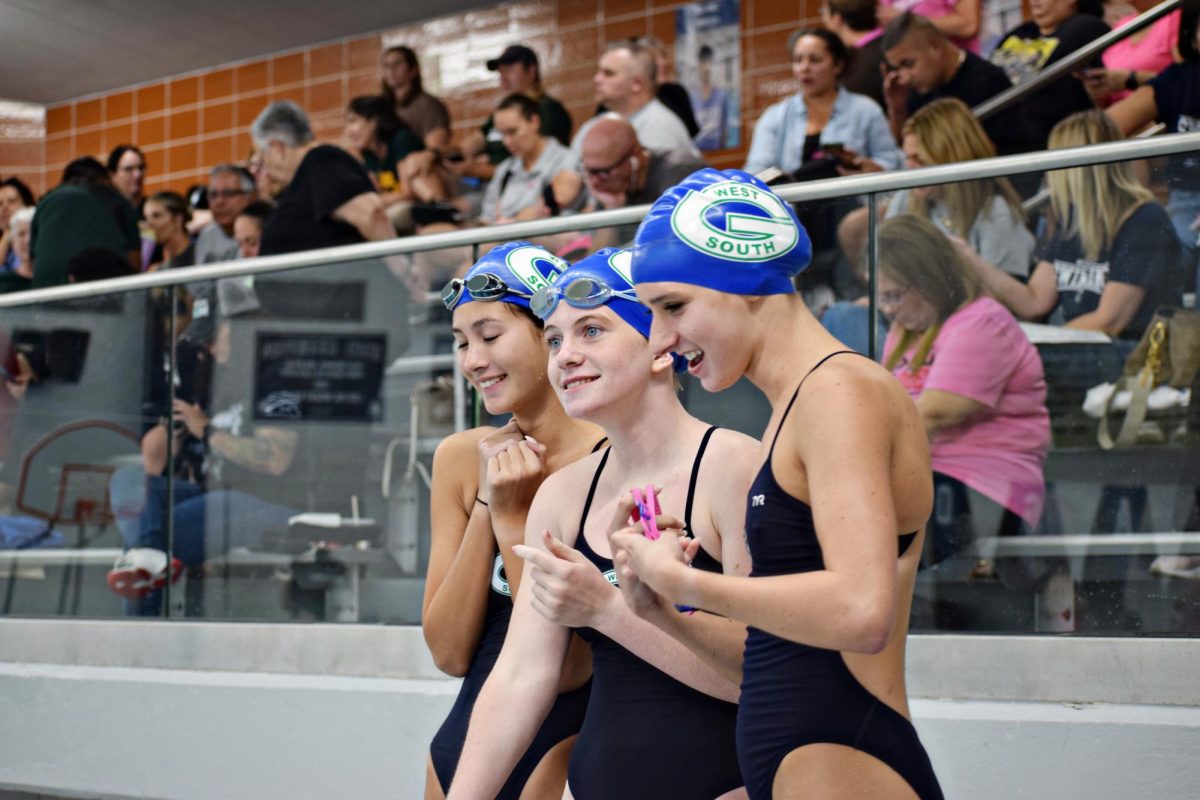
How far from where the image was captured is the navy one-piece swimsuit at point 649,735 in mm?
2141

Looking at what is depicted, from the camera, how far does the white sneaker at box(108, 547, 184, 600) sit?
5.16m

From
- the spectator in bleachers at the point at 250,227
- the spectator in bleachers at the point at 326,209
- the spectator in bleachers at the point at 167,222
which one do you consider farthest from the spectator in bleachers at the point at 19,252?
the spectator in bleachers at the point at 326,209

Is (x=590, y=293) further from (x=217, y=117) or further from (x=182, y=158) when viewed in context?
(x=182, y=158)

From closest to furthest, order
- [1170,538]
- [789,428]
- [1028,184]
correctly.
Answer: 1. [789,428]
2. [1170,538]
3. [1028,184]

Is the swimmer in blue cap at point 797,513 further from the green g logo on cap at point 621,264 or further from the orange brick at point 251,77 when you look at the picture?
the orange brick at point 251,77

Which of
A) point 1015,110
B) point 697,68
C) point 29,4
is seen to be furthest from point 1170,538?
point 29,4

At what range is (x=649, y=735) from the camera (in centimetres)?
218

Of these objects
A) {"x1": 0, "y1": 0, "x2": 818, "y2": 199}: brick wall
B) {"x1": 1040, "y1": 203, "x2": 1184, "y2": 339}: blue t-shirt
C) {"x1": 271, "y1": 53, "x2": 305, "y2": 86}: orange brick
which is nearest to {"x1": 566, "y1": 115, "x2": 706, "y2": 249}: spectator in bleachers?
{"x1": 1040, "y1": 203, "x2": 1184, "y2": 339}: blue t-shirt

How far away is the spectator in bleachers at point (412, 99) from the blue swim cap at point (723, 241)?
764cm

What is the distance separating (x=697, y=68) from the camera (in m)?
10.6

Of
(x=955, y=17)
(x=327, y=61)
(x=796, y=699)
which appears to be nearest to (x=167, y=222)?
(x=955, y=17)

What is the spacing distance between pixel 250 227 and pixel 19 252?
2543 millimetres

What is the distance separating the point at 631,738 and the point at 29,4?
11636mm

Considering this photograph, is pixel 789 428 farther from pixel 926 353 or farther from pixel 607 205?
pixel 607 205
